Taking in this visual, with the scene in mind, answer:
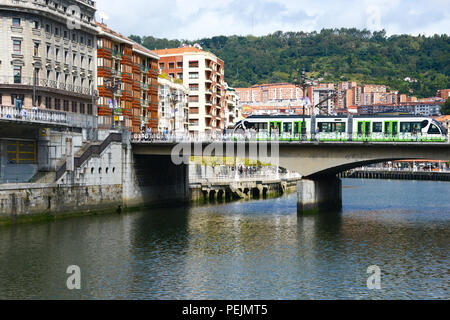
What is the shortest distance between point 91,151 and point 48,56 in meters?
19.1

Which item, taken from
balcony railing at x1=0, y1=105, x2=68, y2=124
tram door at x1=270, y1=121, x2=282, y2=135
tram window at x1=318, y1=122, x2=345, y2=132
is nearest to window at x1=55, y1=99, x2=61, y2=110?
balcony railing at x1=0, y1=105, x2=68, y2=124

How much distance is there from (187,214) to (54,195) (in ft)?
57.2

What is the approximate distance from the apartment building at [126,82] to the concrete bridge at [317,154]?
63.3ft

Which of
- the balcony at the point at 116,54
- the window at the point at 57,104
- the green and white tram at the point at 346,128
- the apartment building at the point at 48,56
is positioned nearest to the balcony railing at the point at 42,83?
the apartment building at the point at 48,56

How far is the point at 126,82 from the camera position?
10750 cm

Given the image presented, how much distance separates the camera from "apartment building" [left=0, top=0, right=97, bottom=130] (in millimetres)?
78438

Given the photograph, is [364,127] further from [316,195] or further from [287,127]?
[316,195]

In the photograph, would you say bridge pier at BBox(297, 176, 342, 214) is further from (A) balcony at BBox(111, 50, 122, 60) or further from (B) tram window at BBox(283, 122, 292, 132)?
(A) balcony at BBox(111, 50, 122, 60)

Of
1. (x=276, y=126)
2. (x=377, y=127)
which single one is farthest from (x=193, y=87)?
(x=377, y=127)

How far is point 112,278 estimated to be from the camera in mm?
39344
